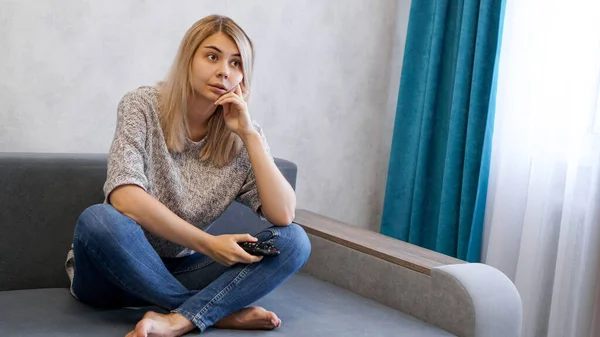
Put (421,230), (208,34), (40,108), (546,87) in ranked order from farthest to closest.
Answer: (421,230) < (546,87) < (40,108) < (208,34)

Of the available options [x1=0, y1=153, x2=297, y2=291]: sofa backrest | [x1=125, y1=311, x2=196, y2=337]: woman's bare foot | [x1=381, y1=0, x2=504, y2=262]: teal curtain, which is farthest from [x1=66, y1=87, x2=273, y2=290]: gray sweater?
[x1=381, y1=0, x2=504, y2=262]: teal curtain

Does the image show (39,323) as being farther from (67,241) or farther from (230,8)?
(230,8)

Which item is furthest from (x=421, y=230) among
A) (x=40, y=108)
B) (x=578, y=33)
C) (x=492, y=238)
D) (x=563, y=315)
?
(x=40, y=108)

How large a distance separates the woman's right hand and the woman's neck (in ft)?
1.12

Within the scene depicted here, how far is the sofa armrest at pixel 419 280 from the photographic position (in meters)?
2.03

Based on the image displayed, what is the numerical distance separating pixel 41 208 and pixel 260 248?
650 millimetres

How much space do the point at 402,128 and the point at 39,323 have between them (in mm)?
1728

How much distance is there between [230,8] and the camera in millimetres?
2746

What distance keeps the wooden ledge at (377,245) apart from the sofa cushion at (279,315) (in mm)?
141

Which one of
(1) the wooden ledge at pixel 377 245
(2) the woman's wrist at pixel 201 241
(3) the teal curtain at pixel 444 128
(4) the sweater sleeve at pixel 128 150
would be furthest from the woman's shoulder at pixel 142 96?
(3) the teal curtain at pixel 444 128

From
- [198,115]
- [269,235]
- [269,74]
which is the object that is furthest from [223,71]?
[269,74]

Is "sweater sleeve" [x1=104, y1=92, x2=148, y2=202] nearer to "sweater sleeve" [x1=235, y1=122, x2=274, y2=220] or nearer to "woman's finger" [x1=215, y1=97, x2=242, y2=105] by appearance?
"woman's finger" [x1=215, y1=97, x2=242, y2=105]

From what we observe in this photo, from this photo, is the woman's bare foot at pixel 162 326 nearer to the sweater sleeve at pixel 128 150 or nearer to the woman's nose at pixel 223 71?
the sweater sleeve at pixel 128 150

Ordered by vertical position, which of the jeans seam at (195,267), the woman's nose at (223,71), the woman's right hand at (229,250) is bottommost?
the jeans seam at (195,267)
